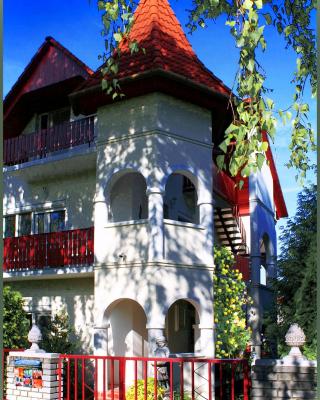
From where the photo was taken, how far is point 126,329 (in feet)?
53.7

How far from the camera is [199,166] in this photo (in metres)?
16.1

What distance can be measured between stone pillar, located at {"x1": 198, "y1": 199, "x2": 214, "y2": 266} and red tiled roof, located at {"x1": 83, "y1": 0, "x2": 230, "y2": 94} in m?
3.02

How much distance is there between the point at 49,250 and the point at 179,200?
182 inches

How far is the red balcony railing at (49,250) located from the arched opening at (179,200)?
304cm

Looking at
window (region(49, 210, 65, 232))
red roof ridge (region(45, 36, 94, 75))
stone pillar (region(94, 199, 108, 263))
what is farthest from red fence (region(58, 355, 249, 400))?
red roof ridge (region(45, 36, 94, 75))

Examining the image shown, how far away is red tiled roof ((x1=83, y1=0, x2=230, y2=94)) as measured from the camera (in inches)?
601

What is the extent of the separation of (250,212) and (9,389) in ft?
43.2

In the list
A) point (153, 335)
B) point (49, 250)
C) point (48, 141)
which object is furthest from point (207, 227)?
point (48, 141)

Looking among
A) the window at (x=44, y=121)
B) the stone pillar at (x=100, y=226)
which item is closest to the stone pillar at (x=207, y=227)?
the stone pillar at (x=100, y=226)

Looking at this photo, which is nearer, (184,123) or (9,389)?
(9,389)

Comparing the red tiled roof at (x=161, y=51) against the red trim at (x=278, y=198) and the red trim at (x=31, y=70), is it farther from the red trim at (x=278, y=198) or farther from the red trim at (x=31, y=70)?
the red trim at (x=278, y=198)

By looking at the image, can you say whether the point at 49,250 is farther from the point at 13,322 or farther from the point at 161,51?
the point at 161,51

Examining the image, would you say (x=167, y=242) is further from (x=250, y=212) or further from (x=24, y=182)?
(x=250, y=212)

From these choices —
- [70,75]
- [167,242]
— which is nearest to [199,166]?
[167,242]
